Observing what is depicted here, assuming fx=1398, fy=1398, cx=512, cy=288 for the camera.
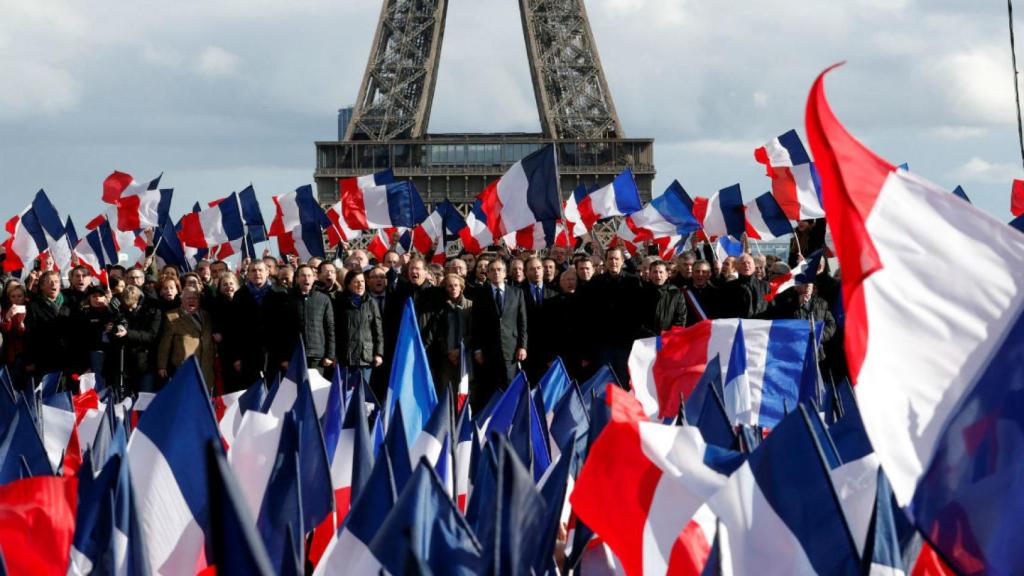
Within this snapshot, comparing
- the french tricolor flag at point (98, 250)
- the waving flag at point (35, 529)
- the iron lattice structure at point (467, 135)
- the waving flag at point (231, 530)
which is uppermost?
the iron lattice structure at point (467, 135)

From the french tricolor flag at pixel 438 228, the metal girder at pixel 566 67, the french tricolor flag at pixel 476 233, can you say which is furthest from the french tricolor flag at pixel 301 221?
the metal girder at pixel 566 67

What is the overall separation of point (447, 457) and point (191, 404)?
1.03 meters

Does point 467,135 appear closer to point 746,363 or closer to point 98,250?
point 98,250

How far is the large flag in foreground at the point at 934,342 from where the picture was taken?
219cm

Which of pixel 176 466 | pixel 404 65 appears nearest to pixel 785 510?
pixel 176 466

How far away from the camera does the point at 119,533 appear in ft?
10.1

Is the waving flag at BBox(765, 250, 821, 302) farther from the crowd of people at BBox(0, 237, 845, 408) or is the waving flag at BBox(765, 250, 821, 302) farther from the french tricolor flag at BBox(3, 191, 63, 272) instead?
the french tricolor flag at BBox(3, 191, 63, 272)

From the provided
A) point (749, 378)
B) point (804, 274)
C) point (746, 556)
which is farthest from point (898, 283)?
point (804, 274)

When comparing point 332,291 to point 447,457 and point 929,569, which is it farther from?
point 929,569

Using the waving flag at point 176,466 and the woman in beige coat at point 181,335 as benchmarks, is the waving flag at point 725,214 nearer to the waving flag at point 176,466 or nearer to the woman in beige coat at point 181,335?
the woman in beige coat at point 181,335

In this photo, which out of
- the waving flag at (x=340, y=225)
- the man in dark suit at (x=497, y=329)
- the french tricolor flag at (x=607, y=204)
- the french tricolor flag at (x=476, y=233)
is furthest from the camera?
the waving flag at (x=340, y=225)

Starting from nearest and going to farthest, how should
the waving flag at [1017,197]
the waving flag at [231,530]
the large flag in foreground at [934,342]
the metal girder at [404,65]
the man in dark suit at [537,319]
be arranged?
the waving flag at [231,530], the large flag in foreground at [934,342], the man in dark suit at [537,319], the waving flag at [1017,197], the metal girder at [404,65]

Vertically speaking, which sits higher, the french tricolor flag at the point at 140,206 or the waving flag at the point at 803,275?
the french tricolor flag at the point at 140,206

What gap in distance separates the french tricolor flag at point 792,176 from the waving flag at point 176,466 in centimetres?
798
